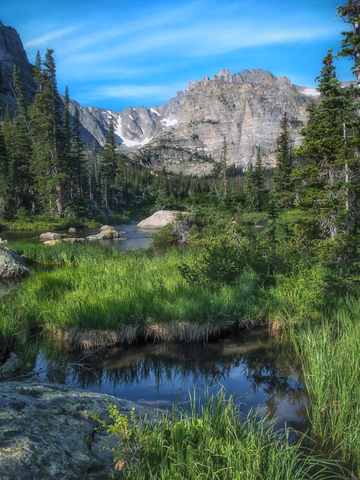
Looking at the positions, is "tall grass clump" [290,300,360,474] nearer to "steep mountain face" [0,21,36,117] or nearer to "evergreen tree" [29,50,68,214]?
"evergreen tree" [29,50,68,214]

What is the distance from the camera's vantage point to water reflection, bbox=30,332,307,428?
4168 mm

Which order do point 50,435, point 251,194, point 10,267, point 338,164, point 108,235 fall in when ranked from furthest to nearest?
point 251,194, point 108,235, point 10,267, point 338,164, point 50,435

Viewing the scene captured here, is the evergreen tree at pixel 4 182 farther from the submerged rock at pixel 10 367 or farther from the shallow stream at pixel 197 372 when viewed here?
the shallow stream at pixel 197 372

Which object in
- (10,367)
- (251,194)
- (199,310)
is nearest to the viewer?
(10,367)

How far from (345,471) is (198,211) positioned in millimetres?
21655

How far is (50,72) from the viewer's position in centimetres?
3588

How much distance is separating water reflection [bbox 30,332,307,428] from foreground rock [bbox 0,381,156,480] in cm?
→ 158

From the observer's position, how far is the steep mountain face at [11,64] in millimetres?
98625

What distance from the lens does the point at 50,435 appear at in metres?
2.24

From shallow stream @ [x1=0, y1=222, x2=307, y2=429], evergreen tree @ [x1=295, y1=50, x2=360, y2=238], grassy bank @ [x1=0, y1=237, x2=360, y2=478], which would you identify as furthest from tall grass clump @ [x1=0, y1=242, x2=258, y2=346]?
evergreen tree @ [x1=295, y1=50, x2=360, y2=238]

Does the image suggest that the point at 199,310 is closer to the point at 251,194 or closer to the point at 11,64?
the point at 251,194

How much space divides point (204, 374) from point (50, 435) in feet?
10.2

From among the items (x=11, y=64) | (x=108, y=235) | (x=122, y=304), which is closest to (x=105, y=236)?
(x=108, y=235)

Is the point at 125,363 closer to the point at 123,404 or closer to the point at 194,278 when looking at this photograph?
the point at 123,404
